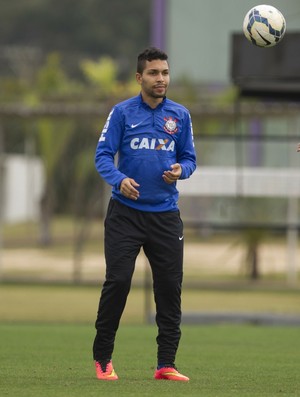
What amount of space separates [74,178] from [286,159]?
434 inches

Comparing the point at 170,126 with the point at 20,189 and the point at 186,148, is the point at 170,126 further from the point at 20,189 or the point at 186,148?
the point at 20,189

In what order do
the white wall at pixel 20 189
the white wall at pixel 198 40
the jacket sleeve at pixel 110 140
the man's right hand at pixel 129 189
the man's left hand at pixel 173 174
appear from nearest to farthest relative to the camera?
the man's right hand at pixel 129 189
the man's left hand at pixel 173 174
the jacket sleeve at pixel 110 140
the white wall at pixel 198 40
the white wall at pixel 20 189

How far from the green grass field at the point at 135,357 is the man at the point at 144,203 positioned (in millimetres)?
365

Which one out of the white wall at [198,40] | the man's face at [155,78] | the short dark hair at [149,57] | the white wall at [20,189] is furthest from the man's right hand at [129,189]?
the white wall at [20,189]

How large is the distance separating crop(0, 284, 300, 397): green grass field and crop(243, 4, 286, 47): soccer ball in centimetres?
253

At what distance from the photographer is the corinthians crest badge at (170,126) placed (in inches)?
341

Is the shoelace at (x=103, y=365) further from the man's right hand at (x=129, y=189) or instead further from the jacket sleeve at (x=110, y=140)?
the jacket sleeve at (x=110, y=140)

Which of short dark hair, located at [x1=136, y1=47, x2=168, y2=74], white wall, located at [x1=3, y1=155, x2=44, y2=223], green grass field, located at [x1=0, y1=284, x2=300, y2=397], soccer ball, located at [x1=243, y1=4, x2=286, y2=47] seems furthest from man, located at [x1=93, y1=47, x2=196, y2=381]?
→ white wall, located at [x1=3, y1=155, x2=44, y2=223]

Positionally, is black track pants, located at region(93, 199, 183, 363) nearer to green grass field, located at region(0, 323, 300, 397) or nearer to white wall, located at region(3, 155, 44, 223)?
green grass field, located at region(0, 323, 300, 397)

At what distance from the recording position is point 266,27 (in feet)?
33.6

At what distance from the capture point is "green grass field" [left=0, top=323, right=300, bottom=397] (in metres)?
8.05

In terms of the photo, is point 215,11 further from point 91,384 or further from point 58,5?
point 58,5

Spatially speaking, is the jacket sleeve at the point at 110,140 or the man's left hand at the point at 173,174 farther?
the jacket sleeve at the point at 110,140

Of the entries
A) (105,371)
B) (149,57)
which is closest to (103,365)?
(105,371)
